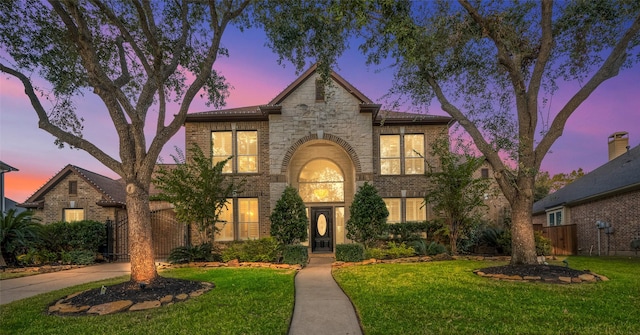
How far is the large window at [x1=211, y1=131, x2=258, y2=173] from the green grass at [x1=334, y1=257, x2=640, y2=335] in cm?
896

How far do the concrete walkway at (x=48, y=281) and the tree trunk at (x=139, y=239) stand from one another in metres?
2.73

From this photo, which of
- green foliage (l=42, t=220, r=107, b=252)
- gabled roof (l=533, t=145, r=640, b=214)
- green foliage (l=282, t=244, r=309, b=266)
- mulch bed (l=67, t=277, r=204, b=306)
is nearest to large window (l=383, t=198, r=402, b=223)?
green foliage (l=282, t=244, r=309, b=266)

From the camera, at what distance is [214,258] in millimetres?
13391

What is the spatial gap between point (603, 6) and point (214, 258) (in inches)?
569

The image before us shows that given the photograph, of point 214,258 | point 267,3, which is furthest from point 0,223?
point 267,3

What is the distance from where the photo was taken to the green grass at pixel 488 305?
5055 millimetres

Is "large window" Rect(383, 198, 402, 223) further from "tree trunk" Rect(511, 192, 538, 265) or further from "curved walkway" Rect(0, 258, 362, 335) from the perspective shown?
"tree trunk" Rect(511, 192, 538, 265)

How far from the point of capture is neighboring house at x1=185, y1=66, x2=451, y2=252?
16.2 meters

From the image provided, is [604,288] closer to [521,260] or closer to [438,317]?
[521,260]

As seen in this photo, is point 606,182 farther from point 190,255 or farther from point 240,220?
point 190,255

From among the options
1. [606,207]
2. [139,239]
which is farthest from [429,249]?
[139,239]

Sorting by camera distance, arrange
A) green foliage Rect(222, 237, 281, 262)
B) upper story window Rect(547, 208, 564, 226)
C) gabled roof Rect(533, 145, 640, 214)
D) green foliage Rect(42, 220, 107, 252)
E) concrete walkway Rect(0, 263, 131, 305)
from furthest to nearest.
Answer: upper story window Rect(547, 208, 564, 226) < gabled roof Rect(533, 145, 640, 214) < green foliage Rect(42, 220, 107, 252) < green foliage Rect(222, 237, 281, 262) < concrete walkway Rect(0, 263, 131, 305)

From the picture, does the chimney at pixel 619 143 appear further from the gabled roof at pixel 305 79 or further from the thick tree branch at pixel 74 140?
the thick tree branch at pixel 74 140

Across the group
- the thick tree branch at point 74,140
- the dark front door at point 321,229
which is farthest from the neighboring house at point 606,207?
the thick tree branch at point 74,140
